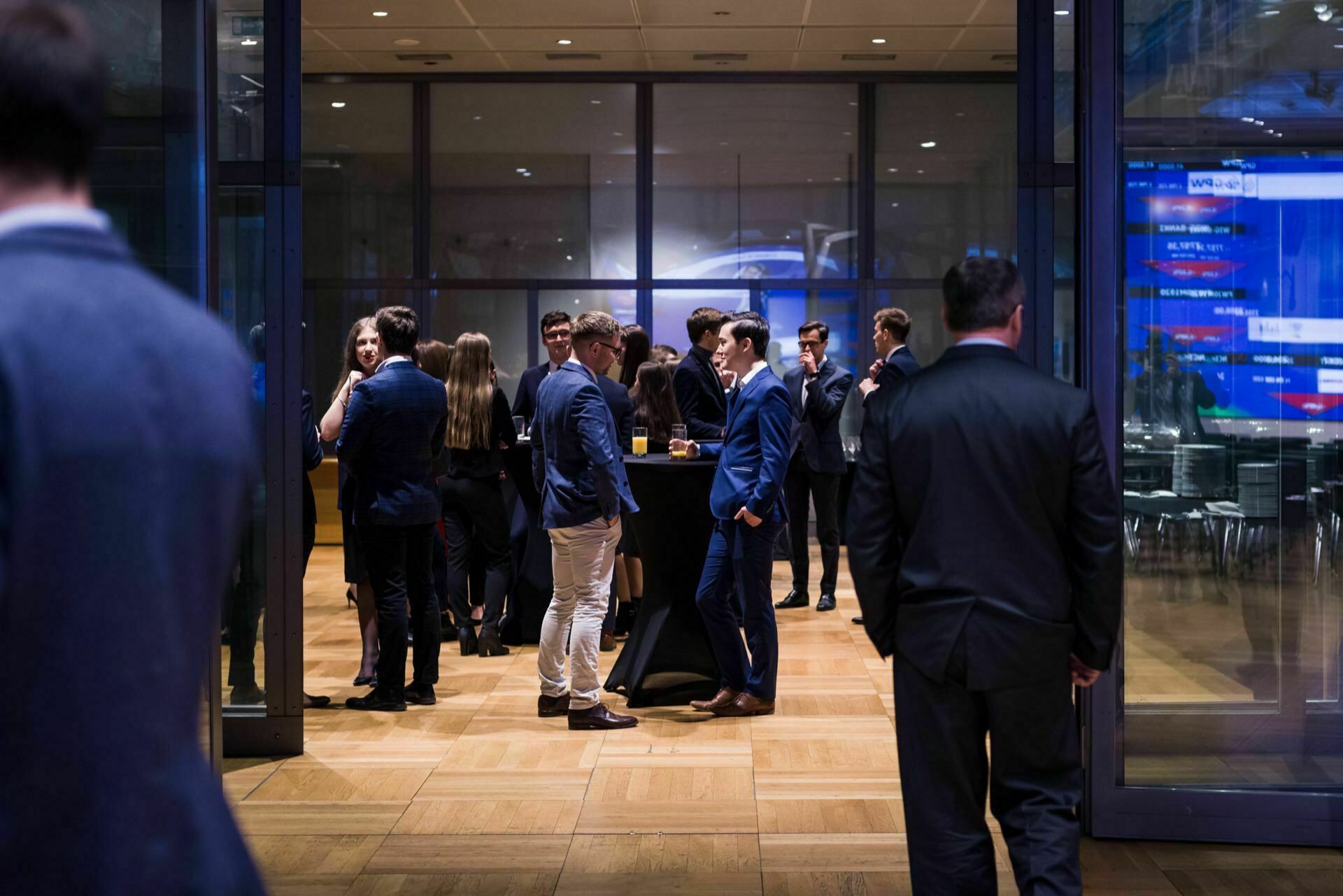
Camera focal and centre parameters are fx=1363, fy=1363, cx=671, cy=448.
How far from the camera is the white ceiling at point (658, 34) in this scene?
33.5 ft

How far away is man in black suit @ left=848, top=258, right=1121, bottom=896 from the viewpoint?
2.67 m

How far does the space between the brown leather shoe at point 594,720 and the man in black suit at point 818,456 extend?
9.97ft

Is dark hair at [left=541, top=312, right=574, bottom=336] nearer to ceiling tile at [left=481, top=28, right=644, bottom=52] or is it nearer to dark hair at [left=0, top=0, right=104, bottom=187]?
ceiling tile at [left=481, top=28, right=644, bottom=52]

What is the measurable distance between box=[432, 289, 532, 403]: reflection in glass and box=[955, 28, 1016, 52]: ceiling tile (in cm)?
439

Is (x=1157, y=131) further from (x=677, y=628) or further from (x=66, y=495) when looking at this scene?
(x=66, y=495)

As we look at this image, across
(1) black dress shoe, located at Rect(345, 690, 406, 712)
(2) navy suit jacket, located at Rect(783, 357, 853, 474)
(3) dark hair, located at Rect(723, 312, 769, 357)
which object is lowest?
(1) black dress shoe, located at Rect(345, 690, 406, 712)

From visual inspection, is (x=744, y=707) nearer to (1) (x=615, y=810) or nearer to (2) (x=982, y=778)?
(1) (x=615, y=810)

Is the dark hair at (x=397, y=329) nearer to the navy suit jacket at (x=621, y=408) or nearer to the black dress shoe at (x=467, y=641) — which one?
the navy suit jacket at (x=621, y=408)

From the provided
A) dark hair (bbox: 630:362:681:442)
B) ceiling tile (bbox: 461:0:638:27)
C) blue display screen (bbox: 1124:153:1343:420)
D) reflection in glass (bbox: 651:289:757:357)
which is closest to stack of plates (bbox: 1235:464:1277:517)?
blue display screen (bbox: 1124:153:1343:420)

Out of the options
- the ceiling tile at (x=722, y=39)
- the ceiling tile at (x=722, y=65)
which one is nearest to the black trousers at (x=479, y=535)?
the ceiling tile at (x=722, y=39)

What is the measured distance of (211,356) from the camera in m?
1.17

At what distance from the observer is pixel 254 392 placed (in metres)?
4.80

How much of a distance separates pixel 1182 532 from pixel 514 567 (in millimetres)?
3870

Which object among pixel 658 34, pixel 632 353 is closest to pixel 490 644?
pixel 632 353
